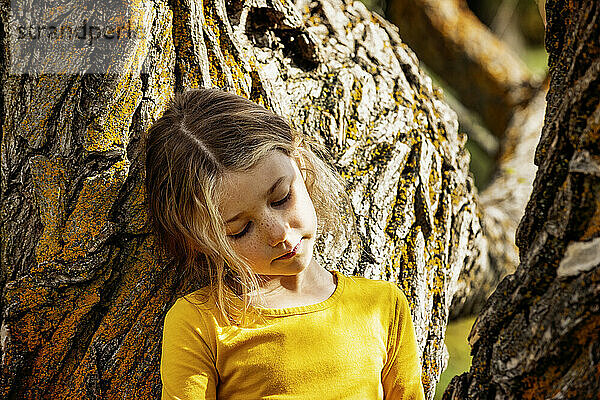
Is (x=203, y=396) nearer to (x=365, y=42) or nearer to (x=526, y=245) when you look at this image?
(x=526, y=245)

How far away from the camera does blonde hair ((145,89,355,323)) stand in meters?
1.66

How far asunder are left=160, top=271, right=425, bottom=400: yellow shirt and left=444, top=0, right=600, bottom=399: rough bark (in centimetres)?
45

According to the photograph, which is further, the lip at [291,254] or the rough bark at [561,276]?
the lip at [291,254]

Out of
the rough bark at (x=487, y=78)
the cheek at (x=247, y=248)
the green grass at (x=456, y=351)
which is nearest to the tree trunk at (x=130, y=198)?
the cheek at (x=247, y=248)

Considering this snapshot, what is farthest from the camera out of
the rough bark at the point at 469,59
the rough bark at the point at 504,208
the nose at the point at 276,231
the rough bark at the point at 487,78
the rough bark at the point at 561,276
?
the rough bark at the point at 469,59

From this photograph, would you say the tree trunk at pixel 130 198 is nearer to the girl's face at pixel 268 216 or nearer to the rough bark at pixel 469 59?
the girl's face at pixel 268 216

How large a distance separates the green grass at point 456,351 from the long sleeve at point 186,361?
240cm

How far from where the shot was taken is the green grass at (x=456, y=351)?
3.81 metres

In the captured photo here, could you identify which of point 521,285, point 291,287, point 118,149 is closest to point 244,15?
point 118,149

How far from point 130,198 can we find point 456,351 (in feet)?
8.76

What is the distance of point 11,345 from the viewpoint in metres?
1.85

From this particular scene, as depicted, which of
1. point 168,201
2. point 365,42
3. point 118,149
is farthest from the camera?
point 365,42

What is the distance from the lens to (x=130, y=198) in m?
1.90

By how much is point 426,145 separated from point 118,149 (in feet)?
3.65
